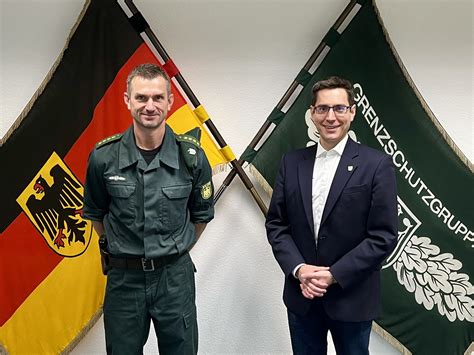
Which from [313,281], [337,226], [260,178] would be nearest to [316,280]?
[313,281]

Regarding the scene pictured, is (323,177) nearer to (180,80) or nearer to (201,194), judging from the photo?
(201,194)

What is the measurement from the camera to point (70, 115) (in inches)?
83.0

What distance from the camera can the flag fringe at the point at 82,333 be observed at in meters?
2.18

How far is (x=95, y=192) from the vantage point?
5.28 feet

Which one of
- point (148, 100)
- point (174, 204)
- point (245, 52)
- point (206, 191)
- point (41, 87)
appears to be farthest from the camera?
point (245, 52)

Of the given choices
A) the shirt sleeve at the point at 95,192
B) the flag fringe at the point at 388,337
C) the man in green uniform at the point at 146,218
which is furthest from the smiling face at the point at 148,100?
the flag fringe at the point at 388,337

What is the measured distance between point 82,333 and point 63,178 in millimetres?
692

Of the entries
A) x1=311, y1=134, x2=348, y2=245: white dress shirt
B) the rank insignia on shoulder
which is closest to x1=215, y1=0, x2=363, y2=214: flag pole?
the rank insignia on shoulder

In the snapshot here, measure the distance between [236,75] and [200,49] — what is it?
196 mm

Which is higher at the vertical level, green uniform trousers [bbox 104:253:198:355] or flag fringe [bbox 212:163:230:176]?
flag fringe [bbox 212:163:230:176]

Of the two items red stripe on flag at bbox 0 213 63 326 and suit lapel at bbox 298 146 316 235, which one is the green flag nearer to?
suit lapel at bbox 298 146 316 235

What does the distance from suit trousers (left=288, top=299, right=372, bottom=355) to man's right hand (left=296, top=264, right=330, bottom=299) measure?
0.29 feet

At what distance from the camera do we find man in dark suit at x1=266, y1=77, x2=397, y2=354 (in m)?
1.52

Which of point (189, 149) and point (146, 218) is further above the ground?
point (189, 149)
